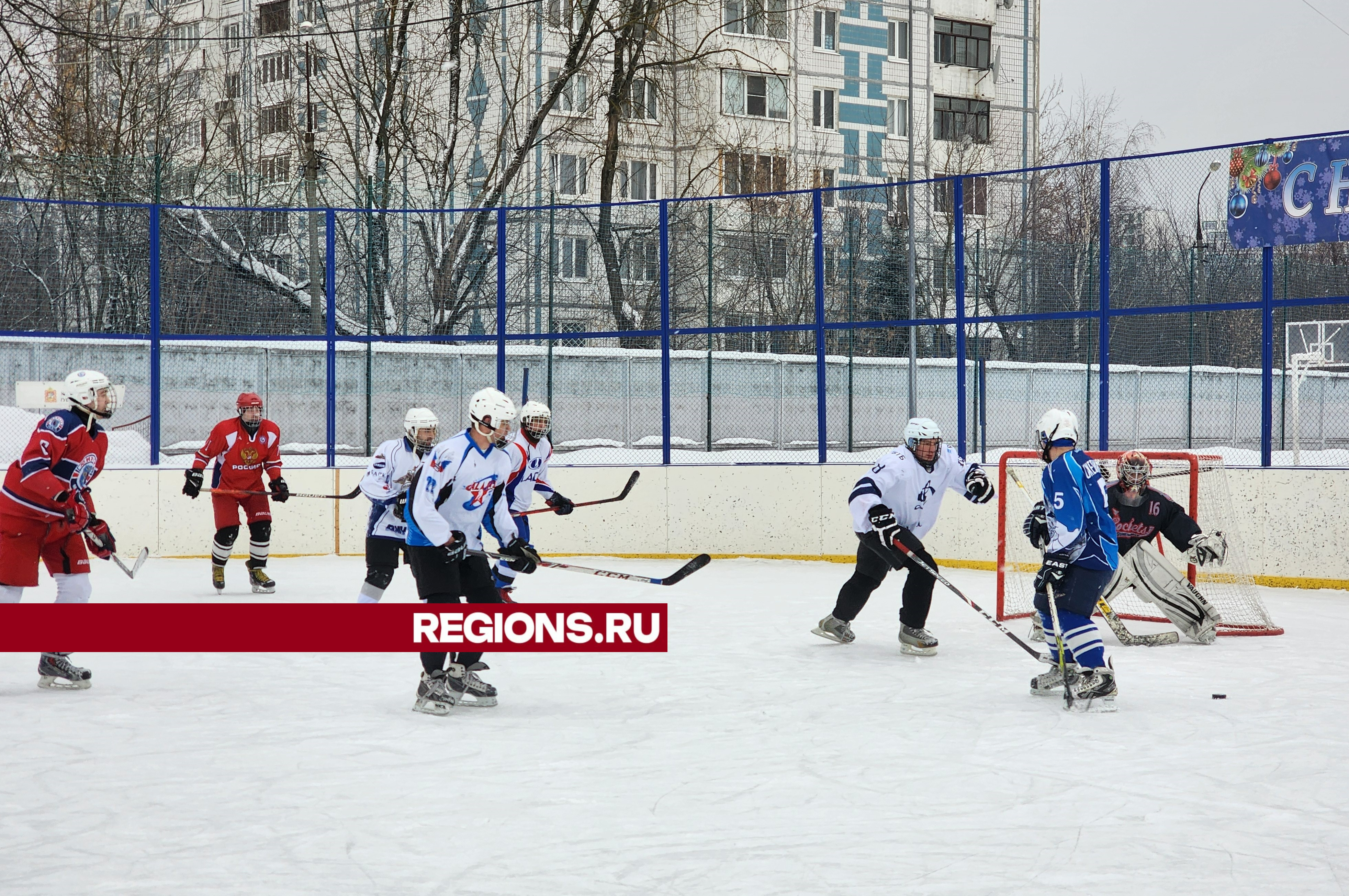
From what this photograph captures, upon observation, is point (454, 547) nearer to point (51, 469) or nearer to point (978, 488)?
point (51, 469)

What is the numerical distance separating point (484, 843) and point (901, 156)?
2965 centimetres

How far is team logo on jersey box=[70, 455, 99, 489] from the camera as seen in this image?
5082 mm

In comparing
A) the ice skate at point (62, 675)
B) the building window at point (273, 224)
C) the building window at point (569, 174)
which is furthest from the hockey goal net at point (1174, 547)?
the building window at point (569, 174)

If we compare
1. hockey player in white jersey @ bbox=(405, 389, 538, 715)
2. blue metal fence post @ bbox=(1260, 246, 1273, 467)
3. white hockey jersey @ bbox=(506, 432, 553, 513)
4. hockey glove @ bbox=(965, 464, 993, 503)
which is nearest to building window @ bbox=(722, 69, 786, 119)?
blue metal fence post @ bbox=(1260, 246, 1273, 467)

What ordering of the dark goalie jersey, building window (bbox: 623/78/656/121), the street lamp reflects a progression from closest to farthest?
the dark goalie jersey
the street lamp
building window (bbox: 623/78/656/121)

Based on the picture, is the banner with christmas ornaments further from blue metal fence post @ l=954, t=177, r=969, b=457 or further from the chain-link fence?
blue metal fence post @ l=954, t=177, r=969, b=457

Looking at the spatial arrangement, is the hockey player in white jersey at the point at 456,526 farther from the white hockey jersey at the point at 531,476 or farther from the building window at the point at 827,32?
the building window at the point at 827,32

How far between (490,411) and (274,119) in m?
15.6

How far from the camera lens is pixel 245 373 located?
11125mm

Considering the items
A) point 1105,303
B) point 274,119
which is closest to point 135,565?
point 1105,303

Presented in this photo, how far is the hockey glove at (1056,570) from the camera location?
4.81 metres

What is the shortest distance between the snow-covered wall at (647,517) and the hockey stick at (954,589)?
351 cm

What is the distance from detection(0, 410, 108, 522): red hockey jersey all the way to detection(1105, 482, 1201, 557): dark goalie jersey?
15.0 feet

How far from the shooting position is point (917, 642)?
19.4 ft
